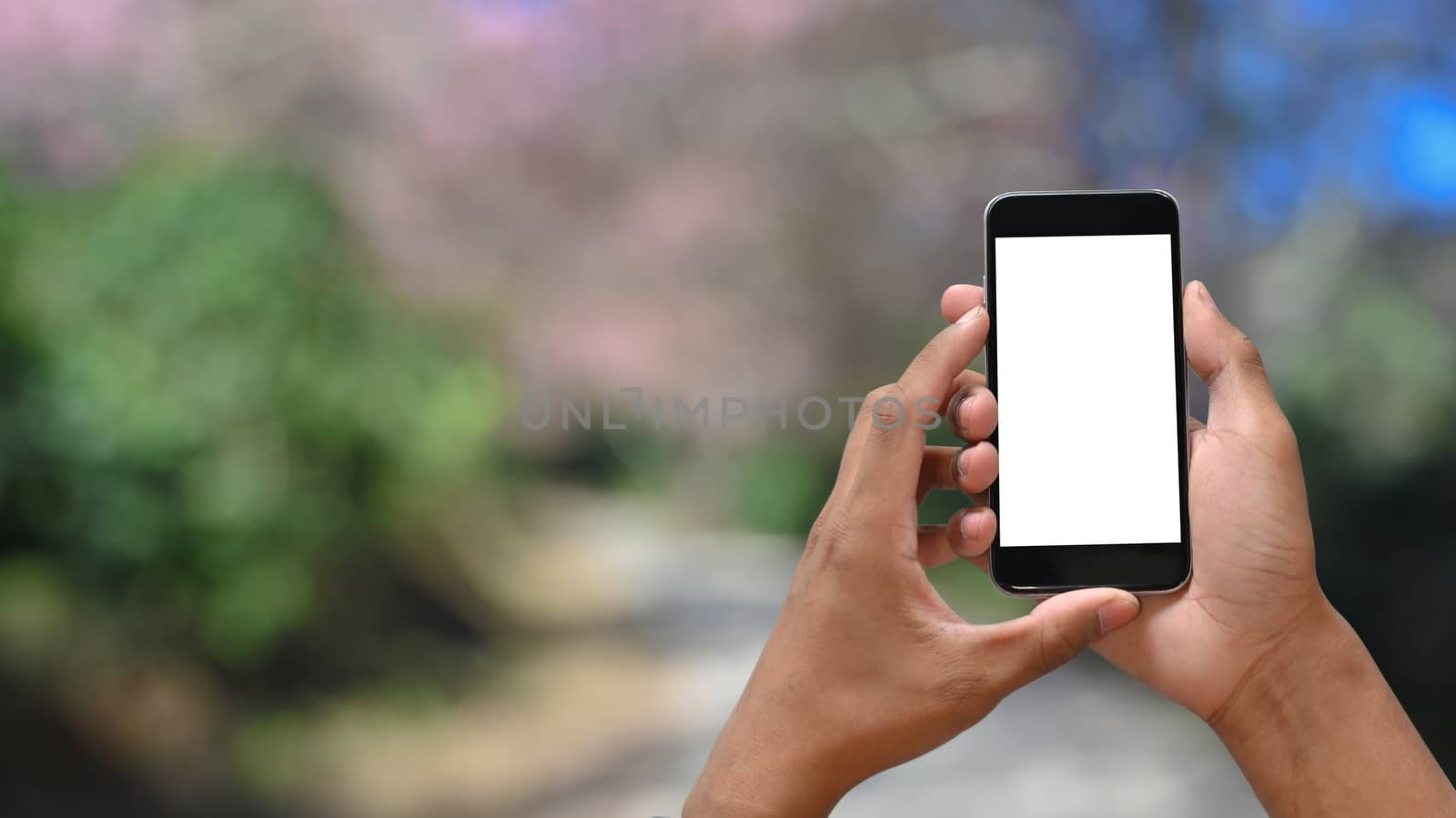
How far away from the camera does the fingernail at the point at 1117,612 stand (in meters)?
0.60

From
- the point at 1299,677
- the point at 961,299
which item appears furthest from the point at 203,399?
the point at 1299,677

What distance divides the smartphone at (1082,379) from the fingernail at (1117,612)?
0.04 metres

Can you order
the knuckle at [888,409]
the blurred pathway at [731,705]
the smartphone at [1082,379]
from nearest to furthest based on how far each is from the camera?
the knuckle at [888,409], the smartphone at [1082,379], the blurred pathway at [731,705]

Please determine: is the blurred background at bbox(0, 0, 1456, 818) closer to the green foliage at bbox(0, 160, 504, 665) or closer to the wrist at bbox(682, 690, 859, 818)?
the green foliage at bbox(0, 160, 504, 665)

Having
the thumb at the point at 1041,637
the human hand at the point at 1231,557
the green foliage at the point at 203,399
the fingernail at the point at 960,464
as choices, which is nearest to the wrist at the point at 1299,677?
the human hand at the point at 1231,557

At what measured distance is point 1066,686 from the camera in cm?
148

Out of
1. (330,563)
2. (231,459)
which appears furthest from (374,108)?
(330,563)

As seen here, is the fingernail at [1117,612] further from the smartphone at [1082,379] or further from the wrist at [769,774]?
the wrist at [769,774]

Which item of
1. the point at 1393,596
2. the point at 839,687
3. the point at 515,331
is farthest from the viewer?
the point at 515,331

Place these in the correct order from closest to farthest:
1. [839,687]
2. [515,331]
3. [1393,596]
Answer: [839,687]
[1393,596]
[515,331]

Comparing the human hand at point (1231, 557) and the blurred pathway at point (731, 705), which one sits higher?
the human hand at point (1231, 557)

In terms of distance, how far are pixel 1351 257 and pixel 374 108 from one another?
153cm

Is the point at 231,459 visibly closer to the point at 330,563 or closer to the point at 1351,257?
the point at 330,563

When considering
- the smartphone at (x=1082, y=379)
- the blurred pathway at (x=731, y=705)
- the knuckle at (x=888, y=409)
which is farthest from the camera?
the blurred pathway at (x=731, y=705)
